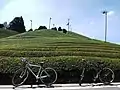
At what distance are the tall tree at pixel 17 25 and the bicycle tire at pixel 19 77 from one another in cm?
8377

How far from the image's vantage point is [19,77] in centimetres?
1109

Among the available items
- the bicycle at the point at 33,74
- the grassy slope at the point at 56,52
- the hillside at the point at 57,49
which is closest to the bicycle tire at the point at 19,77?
the bicycle at the point at 33,74

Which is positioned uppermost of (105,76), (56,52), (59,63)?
(56,52)

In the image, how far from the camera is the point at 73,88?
1100 centimetres

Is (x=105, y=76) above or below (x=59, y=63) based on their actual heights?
below

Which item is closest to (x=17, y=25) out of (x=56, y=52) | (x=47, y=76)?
(x=56, y=52)

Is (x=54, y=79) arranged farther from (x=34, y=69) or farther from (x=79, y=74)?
(x=79, y=74)

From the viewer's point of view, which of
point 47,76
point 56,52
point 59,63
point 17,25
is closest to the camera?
point 47,76

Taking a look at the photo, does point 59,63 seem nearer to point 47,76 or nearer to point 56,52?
point 47,76

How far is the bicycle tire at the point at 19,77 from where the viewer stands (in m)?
11.1

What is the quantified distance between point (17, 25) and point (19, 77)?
8635 centimetres

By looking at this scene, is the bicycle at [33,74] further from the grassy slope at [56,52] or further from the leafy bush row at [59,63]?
the grassy slope at [56,52]

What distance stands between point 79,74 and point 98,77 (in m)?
1.01

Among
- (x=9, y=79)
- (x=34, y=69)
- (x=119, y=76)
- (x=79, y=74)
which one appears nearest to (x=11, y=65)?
(x=9, y=79)
